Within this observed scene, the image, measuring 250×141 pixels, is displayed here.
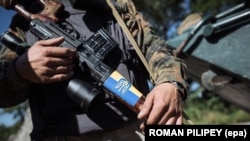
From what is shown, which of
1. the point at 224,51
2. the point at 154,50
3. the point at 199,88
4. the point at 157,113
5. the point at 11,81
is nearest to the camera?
the point at 157,113

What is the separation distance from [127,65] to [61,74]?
1.02 ft

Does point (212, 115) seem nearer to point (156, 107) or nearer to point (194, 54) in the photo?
point (194, 54)

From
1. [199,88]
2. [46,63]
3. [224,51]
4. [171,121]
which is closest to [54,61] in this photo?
[46,63]

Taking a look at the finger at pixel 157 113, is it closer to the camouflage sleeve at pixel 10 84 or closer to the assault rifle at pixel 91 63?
the assault rifle at pixel 91 63

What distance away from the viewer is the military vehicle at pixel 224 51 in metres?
3.69

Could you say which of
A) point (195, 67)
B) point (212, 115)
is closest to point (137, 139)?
point (195, 67)

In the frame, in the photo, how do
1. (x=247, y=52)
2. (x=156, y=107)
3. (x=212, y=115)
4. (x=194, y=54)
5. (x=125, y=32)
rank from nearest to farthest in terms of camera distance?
(x=156, y=107), (x=125, y=32), (x=247, y=52), (x=194, y=54), (x=212, y=115)

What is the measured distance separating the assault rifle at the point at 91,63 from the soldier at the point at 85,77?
0.05 metres

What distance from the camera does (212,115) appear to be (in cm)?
1269

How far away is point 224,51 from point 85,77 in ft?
7.50

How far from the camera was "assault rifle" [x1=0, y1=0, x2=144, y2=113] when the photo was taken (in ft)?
5.49

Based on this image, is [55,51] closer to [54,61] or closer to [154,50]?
[54,61]

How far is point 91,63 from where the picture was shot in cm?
179

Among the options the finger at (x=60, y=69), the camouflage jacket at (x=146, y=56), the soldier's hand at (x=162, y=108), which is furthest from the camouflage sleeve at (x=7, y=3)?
the soldier's hand at (x=162, y=108)
